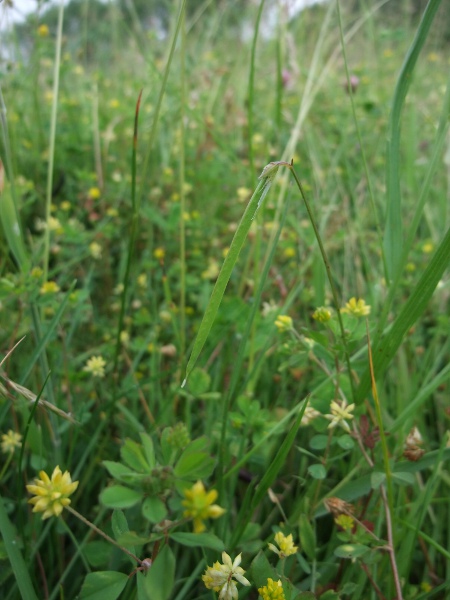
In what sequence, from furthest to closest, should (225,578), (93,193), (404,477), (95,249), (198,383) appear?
(93,193) → (95,249) → (198,383) → (404,477) → (225,578)

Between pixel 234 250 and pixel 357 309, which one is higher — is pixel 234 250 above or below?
above

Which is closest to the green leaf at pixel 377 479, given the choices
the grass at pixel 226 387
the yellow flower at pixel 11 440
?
the grass at pixel 226 387

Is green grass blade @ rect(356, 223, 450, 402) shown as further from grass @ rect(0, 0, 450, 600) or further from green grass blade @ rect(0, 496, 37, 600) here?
green grass blade @ rect(0, 496, 37, 600)

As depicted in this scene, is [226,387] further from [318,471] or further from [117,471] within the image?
[117,471]

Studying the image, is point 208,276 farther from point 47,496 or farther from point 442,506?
point 47,496

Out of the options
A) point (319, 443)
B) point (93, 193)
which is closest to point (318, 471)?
point (319, 443)

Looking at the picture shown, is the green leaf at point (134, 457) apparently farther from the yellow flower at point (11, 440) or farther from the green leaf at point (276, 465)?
the yellow flower at point (11, 440)

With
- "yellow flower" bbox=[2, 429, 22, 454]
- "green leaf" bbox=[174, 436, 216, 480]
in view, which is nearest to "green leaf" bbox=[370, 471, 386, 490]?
"green leaf" bbox=[174, 436, 216, 480]
